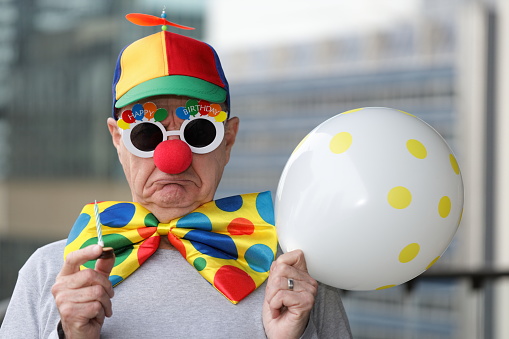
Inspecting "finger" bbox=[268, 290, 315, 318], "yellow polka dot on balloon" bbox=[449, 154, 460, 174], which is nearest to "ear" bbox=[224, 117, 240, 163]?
"finger" bbox=[268, 290, 315, 318]

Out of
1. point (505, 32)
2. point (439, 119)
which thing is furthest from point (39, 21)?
point (439, 119)

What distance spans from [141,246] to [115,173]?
3424 cm

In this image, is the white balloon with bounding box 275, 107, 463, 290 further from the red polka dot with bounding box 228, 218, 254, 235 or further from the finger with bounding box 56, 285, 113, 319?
the finger with bounding box 56, 285, 113, 319

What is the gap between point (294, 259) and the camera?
4.08 feet

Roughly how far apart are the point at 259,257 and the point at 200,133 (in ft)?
0.97

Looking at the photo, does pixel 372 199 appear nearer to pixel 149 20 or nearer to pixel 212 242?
pixel 212 242

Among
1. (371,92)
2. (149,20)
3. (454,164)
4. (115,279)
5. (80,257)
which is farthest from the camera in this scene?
(371,92)

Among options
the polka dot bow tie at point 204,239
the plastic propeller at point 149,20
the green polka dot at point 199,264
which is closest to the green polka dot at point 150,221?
the polka dot bow tie at point 204,239

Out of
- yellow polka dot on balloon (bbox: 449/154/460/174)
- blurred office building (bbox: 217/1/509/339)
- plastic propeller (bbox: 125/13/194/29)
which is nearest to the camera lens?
yellow polka dot on balloon (bbox: 449/154/460/174)

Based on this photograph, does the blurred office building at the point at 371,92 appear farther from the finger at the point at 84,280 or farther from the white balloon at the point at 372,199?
the finger at the point at 84,280

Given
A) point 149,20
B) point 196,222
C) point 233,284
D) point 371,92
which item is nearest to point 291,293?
point 233,284

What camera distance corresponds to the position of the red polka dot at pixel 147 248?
4.56 feet

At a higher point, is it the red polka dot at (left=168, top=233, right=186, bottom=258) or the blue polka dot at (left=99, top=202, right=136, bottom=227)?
the blue polka dot at (left=99, top=202, right=136, bottom=227)

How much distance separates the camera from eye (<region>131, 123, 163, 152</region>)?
1374 millimetres
